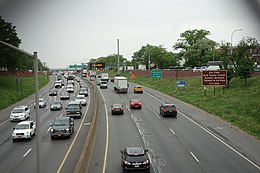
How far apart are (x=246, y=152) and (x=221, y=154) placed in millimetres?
1963

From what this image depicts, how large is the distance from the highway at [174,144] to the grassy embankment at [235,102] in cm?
201

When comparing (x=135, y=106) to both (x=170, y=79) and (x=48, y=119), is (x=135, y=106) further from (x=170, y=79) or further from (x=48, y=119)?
(x=170, y=79)

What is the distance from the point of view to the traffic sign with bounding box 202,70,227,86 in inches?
1668

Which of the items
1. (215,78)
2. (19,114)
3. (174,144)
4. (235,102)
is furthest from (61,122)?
(215,78)

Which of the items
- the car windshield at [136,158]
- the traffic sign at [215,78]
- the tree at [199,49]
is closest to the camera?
the car windshield at [136,158]

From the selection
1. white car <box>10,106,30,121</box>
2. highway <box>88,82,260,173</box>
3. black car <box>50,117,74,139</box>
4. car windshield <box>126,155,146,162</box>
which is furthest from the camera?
white car <box>10,106,30,121</box>

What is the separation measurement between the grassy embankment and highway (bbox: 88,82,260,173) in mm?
2005

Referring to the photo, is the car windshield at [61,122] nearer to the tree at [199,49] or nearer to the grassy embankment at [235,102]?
the grassy embankment at [235,102]

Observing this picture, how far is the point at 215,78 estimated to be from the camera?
140 feet

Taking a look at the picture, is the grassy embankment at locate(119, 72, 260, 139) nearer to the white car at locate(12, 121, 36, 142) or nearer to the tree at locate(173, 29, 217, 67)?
the white car at locate(12, 121, 36, 142)

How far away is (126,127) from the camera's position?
3016 cm

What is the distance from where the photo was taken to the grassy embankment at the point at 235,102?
31.2 meters

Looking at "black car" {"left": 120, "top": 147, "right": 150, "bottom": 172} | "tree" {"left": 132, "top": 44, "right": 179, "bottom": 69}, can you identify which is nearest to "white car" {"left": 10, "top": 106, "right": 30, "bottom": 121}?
"black car" {"left": 120, "top": 147, "right": 150, "bottom": 172}

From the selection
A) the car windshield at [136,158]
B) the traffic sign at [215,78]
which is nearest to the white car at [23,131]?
the car windshield at [136,158]
